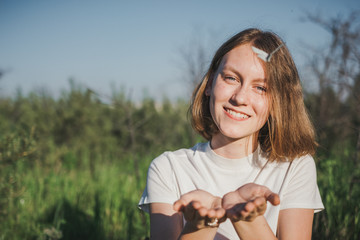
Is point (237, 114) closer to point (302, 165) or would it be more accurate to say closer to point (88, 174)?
point (302, 165)

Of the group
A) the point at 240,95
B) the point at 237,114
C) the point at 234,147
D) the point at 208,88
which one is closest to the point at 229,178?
the point at 234,147

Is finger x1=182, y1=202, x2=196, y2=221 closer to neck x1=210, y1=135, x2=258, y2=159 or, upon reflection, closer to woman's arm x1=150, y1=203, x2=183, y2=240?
woman's arm x1=150, y1=203, x2=183, y2=240

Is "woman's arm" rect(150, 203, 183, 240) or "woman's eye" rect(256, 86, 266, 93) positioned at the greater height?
"woman's eye" rect(256, 86, 266, 93)

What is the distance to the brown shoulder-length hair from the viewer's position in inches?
68.2

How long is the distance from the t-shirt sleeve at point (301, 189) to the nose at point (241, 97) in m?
0.44

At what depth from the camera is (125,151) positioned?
239 inches

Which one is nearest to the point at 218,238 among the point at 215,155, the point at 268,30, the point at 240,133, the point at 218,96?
the point at 215,155

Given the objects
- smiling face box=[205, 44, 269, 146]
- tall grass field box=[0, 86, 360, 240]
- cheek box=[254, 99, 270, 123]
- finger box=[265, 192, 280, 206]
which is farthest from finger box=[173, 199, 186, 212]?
tall grass field box=[0, 86, 360, 240]

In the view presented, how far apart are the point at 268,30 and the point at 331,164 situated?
1553mm

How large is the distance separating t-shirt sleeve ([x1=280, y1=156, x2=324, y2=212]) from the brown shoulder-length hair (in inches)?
3.2

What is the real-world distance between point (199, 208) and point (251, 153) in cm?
83

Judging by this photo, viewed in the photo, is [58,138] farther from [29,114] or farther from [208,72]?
[208,72]

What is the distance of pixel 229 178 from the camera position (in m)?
1.75

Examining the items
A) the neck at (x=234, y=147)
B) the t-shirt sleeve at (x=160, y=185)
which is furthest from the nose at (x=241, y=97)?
the t-shirt sleeve at (x=160, y=185)
